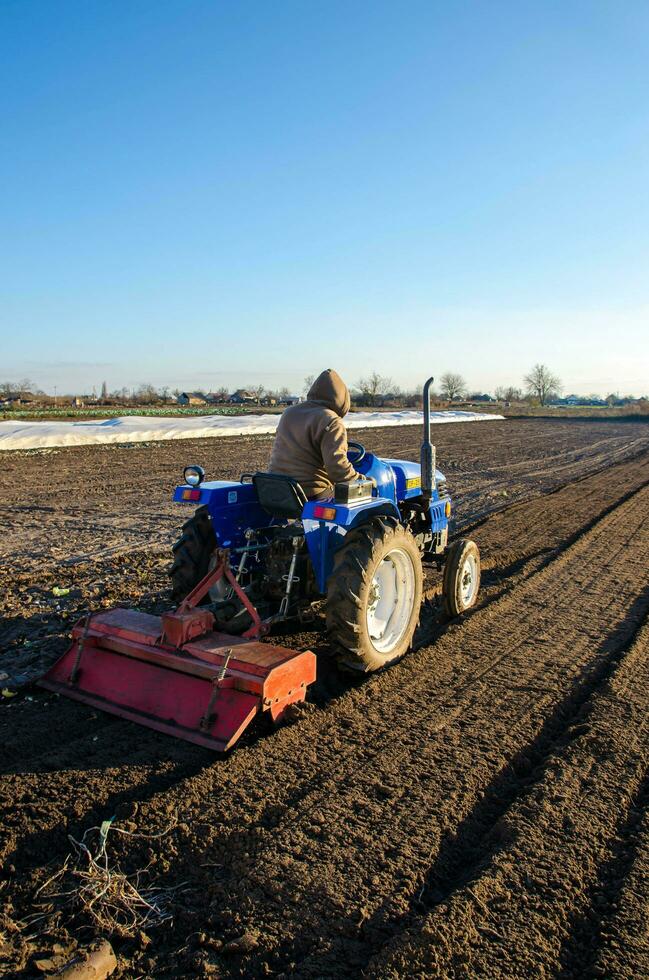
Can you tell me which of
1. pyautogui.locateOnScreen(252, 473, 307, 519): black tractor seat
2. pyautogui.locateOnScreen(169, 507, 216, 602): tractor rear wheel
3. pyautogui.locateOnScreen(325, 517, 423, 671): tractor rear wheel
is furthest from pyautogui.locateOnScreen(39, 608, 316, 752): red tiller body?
pyautogui.locateOnScreen(252, 473, 307, 519): black tractor seat

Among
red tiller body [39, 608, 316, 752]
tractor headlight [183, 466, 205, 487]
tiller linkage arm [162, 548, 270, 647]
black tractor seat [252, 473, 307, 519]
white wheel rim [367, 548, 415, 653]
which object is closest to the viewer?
red tiller body [39, 608, 316, 752]

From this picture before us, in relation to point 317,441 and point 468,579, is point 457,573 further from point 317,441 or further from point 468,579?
point 317,441

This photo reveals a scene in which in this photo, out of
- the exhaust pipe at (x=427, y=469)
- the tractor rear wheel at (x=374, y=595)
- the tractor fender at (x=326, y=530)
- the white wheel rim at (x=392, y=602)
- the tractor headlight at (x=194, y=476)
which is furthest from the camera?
the exhaust pipe at (x=427, y=469)

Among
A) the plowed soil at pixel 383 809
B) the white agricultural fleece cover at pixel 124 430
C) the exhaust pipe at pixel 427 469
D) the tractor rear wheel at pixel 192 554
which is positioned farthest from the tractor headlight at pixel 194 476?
the white agricultural fleece cover at pixel 124 430

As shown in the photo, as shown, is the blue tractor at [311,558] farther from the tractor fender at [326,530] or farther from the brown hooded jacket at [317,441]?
the brown hooded jacket at [317,441]

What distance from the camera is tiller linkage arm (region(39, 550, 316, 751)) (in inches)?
133

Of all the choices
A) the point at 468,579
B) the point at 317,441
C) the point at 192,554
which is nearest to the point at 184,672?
the point at 192,554

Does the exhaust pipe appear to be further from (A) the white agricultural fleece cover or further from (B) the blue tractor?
(A) the white agricultural fleece cover

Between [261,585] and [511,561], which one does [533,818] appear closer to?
[261,585]

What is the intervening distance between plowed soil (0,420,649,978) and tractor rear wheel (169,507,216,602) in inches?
32.3

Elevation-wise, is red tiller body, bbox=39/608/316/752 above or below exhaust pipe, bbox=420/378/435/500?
below

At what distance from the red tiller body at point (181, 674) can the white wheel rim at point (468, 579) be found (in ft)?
7.18

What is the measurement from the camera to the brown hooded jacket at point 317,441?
4277mm

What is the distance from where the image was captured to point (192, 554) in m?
4.61
